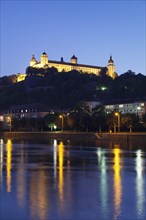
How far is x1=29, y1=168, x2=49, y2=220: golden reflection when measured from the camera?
12.2m

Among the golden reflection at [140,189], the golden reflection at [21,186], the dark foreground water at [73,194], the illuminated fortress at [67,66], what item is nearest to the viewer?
the dark foreground water at [73,194]

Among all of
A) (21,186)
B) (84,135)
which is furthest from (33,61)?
(21,186)

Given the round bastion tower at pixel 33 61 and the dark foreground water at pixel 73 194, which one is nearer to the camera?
the dark foreground water at pixel 73 194

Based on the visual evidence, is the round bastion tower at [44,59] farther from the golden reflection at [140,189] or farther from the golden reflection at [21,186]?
the golden reflection at [21,186]

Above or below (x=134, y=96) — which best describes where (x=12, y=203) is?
below

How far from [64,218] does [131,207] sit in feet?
7.71

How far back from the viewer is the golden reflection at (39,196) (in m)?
12.2

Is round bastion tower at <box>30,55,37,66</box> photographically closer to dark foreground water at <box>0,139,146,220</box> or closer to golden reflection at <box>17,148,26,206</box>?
golden reflection at <box>17,148,26,206</box>

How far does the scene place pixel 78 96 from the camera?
143125 mm

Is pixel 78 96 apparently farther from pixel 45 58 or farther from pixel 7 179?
pixel 7 179

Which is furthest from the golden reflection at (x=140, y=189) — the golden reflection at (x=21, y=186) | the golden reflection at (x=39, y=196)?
the golden reflection at (x=21, y=186)

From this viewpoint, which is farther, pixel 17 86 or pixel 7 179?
pixel 17 86

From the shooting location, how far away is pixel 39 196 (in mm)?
14656

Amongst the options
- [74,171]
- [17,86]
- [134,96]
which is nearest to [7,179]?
[74,171]
